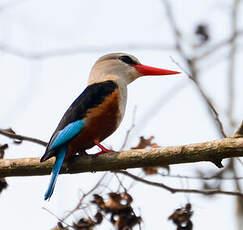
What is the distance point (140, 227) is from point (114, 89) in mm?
1685

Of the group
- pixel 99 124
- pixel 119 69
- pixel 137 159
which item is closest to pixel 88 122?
pixel 99 124

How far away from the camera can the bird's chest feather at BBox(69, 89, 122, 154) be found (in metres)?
5.33

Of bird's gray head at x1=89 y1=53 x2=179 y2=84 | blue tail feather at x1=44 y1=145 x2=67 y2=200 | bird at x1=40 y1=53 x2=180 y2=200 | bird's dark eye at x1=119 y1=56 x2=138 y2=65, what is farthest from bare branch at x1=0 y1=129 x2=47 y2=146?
bird's dark eye at x1=119 y1=56 x2=138 y2=65

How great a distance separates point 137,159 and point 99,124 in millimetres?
935

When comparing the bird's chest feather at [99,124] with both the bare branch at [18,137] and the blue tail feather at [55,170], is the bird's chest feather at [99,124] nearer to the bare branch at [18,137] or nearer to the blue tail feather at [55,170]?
the blue tail feather at [55,170]

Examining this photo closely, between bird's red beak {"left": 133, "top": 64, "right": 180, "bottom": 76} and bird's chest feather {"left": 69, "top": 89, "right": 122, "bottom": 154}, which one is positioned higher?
bird's red beak {"left": 133, "top": 64, "right": 180, "bottom": 76}

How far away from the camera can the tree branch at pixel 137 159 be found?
4363 millimetres

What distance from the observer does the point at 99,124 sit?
539cm

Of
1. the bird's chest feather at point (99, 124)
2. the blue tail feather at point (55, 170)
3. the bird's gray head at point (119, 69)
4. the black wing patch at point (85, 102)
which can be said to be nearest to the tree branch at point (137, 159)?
the blue tail feather at point (55, 170)

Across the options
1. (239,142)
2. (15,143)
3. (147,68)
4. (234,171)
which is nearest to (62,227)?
(15,143)

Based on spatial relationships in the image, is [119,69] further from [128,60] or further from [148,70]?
[148,70]

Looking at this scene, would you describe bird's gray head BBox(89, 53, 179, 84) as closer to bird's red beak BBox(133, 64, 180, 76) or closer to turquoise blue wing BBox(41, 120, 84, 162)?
bird's red beak BBox(133, 64, 180, 76)

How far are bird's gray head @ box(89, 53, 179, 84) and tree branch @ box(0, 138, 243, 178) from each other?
4.87 feet

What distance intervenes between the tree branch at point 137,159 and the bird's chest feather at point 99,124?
226 millimetres
